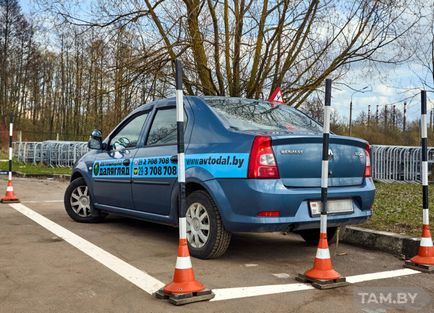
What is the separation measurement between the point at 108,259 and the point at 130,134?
200cm

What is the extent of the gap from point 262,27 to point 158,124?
5.74m

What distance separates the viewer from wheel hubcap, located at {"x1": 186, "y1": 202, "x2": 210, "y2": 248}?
4.99 metres

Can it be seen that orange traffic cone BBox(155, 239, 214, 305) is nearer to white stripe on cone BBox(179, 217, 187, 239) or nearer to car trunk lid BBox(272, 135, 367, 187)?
white stripe on cone BBox(179, 217, 187, 239)

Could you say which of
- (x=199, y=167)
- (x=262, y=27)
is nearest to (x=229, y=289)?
(x=199, y=167)

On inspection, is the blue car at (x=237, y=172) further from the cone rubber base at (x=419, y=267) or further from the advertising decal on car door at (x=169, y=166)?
the cone rubber base at (x=419, y=267)

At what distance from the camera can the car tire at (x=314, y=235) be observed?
5.89 metres

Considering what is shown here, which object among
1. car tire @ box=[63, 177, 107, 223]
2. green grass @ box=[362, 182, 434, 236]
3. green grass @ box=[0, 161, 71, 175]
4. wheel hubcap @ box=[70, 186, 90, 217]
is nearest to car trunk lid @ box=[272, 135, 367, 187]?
green grass @ box=[362, 182, 434, 236]

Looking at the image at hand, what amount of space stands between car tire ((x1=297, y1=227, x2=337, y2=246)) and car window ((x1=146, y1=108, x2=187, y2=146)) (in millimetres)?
1975

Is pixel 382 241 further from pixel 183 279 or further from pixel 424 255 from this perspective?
pixel 183 279

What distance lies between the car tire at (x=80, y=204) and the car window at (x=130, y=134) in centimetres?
102

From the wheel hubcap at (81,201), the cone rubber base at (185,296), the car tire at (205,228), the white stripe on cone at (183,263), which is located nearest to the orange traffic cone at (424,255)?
the car tire at (205,228)

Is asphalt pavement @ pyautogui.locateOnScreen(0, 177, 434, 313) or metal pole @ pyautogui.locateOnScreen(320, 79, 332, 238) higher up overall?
metal pole @ pyautogui.locateOnScreen(320, 79, 332, 238)

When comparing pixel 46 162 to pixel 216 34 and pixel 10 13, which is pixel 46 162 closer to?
pixel 216 34

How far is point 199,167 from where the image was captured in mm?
5035
